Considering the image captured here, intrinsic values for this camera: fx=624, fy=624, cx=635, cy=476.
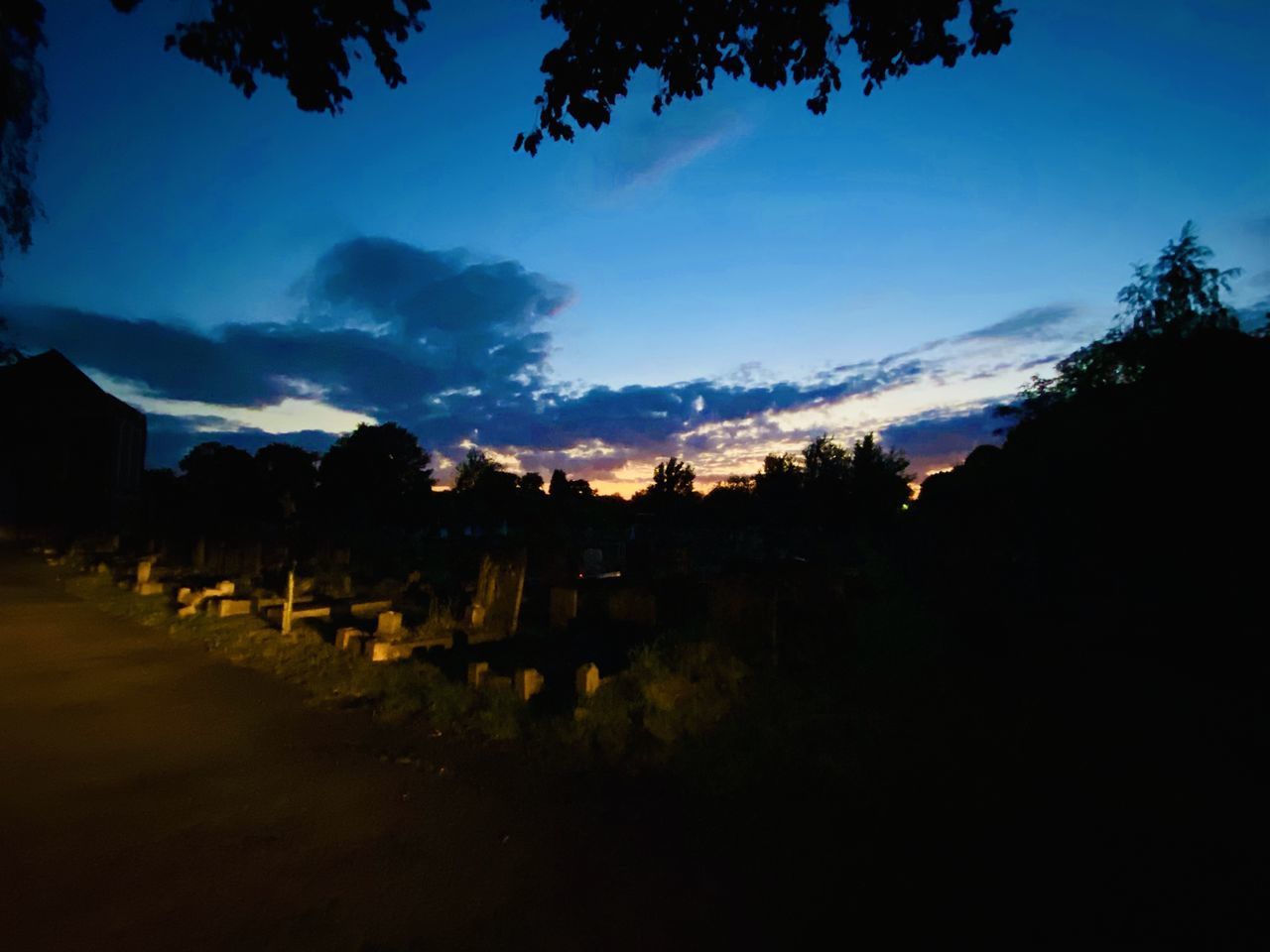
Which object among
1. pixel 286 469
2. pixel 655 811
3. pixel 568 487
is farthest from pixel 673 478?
pixel 655 811

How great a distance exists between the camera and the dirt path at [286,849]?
3.05 m

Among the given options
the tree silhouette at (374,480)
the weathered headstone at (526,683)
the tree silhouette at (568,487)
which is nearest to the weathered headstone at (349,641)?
the weathered headstone at (526,683)

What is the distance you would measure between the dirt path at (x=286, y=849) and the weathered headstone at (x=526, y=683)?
4.49 feet

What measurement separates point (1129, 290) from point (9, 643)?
63.6 ft

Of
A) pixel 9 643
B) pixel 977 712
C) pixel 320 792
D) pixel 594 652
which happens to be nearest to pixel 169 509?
pixel 9 643

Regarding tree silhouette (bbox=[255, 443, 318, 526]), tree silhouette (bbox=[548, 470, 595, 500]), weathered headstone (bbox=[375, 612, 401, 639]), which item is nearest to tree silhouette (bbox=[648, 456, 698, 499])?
tree silhouette (bbox=[548, 470, 595, 500])

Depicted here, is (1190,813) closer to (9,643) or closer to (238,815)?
(238,815)

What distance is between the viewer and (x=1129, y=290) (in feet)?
39.1

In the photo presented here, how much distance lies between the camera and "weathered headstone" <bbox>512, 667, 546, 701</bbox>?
642cm

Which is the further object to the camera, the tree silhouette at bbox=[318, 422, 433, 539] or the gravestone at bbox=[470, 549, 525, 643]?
the tree silhouette at bbox=[318, 422, 433, 539]

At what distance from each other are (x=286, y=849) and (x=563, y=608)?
671 cm

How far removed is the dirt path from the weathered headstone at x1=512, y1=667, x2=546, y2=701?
137cm

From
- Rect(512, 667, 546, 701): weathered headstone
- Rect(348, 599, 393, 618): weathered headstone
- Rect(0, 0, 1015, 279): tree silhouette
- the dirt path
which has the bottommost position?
the dirt path

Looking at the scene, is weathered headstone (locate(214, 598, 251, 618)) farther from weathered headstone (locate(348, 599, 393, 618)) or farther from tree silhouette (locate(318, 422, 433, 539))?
tree silhouette (locate(318, 422, 433, 539))
